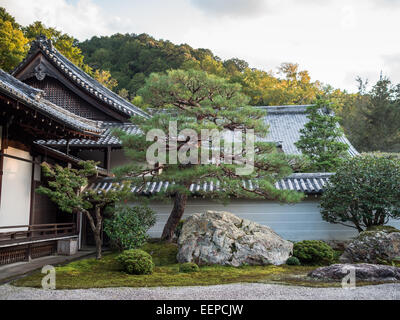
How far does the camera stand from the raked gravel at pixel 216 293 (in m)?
5.88

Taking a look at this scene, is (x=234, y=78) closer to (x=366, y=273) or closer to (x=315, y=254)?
(x=315, y=254)

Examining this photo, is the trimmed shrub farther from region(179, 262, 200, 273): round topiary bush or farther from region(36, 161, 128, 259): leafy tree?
region(179, 262, 200, 273): round topiary bush

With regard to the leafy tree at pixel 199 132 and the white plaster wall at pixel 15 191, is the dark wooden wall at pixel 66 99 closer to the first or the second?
the white plaster wall at pixel 15 191

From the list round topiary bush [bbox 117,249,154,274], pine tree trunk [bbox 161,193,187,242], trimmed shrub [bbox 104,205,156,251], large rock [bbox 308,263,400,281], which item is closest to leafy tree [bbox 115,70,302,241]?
pine tree trunk [bbox 161,193,187,242]

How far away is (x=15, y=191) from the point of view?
402 inches

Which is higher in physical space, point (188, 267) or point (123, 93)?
point (123, 93)

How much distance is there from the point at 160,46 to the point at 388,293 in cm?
3770

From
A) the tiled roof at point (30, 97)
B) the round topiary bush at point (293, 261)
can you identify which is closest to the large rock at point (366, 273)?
the round topiary bush at point (293, 261)

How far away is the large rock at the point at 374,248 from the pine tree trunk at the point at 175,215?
16.0ft

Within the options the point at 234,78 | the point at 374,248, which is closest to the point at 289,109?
the point at 234,78

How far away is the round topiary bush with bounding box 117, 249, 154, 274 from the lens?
26.2ft

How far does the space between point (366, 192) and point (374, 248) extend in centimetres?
212

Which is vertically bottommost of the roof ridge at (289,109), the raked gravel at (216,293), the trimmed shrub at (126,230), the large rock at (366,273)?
the raked gravel at (216,293)
